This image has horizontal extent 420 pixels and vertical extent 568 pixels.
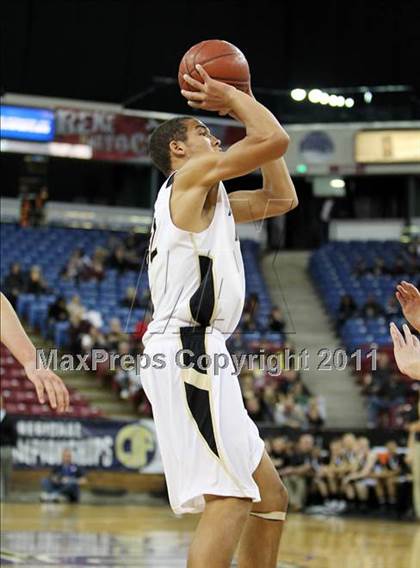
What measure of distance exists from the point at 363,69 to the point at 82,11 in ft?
27.9

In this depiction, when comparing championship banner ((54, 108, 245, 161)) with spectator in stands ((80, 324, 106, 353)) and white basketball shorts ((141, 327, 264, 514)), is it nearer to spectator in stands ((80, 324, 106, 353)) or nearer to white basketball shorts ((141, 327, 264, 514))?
spectator in stands ((80, 324, 106, 353))

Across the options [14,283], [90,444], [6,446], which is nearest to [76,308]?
[14,283]

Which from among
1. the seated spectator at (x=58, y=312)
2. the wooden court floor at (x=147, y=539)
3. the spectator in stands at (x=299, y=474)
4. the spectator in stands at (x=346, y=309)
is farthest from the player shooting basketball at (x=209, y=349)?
the spectator in stands at (x=346, y=309)

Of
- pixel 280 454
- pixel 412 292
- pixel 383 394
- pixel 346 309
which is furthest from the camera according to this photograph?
pixel 346 309

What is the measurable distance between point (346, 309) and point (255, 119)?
20838 mm

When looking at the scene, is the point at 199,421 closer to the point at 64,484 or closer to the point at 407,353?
the point at 407,353

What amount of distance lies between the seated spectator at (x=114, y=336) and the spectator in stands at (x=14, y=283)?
8.23 ft

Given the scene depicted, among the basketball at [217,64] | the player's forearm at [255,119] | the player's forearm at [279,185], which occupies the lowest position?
the player's forearm at [279,185]

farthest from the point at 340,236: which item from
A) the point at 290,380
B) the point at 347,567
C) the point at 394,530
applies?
the point at 347,567

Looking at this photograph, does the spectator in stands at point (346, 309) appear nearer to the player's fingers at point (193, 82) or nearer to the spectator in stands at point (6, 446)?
the spectator in stands at point (6, 446)

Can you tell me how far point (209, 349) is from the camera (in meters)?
4.87

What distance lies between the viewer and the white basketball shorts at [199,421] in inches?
186

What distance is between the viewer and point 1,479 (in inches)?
698

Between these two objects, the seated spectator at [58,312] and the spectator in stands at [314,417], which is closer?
the spectator in stands at [314,417]
